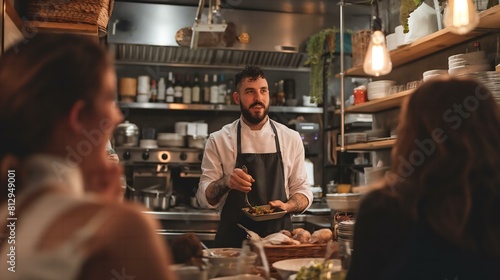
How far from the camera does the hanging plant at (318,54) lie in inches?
223

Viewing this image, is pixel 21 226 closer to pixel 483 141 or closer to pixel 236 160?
pixel 483 141

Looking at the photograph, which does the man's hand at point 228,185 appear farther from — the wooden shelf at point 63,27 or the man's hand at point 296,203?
the wooden shelf at point 63,27

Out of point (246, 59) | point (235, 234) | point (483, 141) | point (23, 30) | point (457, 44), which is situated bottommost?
point (235, 234)

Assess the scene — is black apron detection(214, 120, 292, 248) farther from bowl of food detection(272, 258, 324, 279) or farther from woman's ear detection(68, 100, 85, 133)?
woman's ear detection(68, 100, 85, 133)

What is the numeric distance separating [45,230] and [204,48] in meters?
5.32

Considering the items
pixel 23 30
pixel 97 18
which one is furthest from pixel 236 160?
pixel 23 30

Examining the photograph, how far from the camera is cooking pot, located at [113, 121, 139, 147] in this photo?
5.43 metres

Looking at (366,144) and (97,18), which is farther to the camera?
(366,144)

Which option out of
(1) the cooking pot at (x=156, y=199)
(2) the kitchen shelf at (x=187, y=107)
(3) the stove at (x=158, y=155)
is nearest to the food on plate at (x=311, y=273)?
(1) the cooking pot at (x=156, y=199)

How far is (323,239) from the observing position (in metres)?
2.04

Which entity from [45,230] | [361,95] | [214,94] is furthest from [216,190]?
[214,94]

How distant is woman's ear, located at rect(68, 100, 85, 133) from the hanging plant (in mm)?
5038

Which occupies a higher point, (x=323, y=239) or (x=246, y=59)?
(x=246, y=59)

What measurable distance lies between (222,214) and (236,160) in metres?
0.37
